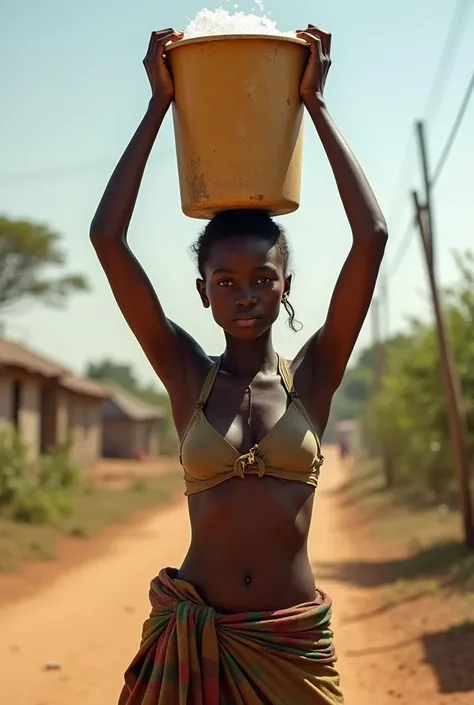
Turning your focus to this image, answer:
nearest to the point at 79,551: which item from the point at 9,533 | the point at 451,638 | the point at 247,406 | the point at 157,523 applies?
the point at 9,533

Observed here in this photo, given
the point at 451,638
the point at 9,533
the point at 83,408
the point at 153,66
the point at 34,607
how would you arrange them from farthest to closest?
the point at 83,408
the point at 9,533
the point at 34,607
the point at 451,638
the point at 153,66

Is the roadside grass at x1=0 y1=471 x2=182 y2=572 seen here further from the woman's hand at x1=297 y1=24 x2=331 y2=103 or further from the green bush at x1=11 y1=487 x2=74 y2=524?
the woman's hand at x1=297 y1=24 x2=331 y2=103

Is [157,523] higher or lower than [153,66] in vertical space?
lower

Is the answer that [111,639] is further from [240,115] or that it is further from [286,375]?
[240,115]

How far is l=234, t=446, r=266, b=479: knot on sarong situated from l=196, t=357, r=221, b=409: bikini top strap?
0.23 m

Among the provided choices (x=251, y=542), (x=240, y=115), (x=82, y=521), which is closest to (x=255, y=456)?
(x=251, y=542)

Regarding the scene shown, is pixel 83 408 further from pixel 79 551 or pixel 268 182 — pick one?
pixel 268 182

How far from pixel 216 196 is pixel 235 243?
16cm

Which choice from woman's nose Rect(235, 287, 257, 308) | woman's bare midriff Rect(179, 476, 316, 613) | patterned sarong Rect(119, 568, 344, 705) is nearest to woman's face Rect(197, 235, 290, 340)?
woman's nose Rect(235, 287, 257, 308)

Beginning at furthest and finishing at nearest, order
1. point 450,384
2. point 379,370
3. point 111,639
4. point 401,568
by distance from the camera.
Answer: point 379,370 → point 401,568 → point 450,384 → point 111,639

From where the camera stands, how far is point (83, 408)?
31219 mm

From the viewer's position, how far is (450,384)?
12.4 meters

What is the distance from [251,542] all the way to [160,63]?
4.35 feet

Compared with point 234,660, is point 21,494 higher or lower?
higher
